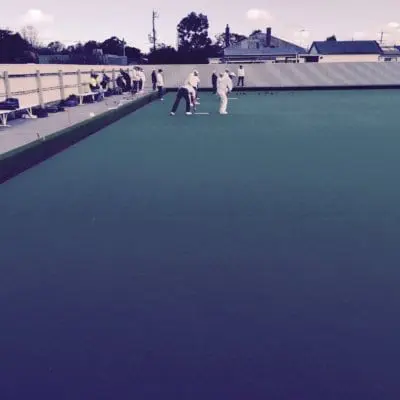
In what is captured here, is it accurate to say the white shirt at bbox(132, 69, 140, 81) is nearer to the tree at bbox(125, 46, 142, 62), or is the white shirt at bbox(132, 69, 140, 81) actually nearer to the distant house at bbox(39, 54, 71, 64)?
the distant house at bbox(39, 54, 71, 64)

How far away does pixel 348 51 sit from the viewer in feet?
236

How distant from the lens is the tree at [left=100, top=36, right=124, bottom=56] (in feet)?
279

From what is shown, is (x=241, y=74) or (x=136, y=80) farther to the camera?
(x=241, y=74)

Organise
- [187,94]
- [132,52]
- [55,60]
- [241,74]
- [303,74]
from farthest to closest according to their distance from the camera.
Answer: [132,52] < [55,60] < [303,74] < [241,74] < [187,94]

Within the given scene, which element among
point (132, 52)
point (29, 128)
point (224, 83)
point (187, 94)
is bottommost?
point (29, 128)

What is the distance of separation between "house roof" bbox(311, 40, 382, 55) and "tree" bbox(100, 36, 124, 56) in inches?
1394

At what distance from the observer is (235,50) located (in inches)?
2795

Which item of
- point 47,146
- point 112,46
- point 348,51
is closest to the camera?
point 47,146

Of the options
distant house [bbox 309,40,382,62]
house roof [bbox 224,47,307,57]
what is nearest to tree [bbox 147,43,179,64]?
house roof [bbox 224,47,307,57]

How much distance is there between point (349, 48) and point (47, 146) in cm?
7177

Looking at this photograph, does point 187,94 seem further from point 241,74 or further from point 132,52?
point 132,52

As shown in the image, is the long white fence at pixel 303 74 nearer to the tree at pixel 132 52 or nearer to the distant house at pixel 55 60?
the distant house at pixel 55 60

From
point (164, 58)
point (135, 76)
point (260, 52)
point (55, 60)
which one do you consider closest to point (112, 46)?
point (260, 52)

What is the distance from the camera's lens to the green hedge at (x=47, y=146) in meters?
8.03
